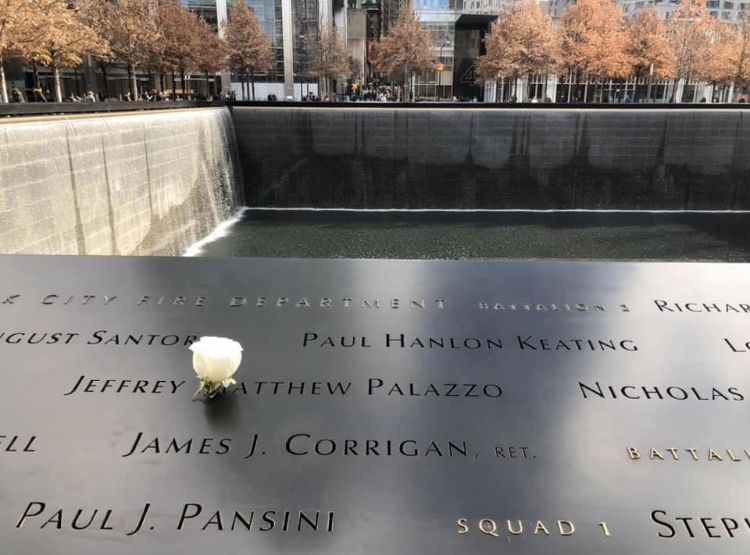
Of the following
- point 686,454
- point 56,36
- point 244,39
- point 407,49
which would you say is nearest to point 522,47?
point 407,49

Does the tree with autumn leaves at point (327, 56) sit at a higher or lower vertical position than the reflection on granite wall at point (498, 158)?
higher

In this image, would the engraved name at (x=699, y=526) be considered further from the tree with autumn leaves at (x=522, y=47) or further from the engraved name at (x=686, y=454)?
the tree with autumn leaves at (x=522, y=47)

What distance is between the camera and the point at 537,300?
139 inches

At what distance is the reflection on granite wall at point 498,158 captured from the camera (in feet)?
80.2

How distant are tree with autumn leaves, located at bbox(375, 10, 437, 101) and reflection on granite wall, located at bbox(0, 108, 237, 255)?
76.4 feet

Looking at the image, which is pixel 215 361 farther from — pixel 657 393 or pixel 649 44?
pixel 649 44

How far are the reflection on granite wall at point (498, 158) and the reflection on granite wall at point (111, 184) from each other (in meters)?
3.29

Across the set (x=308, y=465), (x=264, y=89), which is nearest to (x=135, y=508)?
(x=308, y=465)

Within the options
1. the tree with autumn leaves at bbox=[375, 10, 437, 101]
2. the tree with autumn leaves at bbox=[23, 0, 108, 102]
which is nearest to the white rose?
the tree with autumn leaves at bbox=[23, 0, 108, 102]

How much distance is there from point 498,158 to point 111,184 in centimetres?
1465

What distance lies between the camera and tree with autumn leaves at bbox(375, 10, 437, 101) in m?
42.7

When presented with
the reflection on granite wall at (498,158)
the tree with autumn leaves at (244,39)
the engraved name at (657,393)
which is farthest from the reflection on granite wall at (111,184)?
the tree with autumn leaves at (244,39)

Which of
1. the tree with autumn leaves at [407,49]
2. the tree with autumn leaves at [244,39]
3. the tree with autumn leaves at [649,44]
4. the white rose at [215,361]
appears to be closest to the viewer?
the white rose at [215,361]

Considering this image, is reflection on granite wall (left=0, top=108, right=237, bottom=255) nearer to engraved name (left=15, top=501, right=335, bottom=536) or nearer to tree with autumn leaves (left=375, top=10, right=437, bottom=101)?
engraved name (left=15, top=501, right=335, bottom=536)
